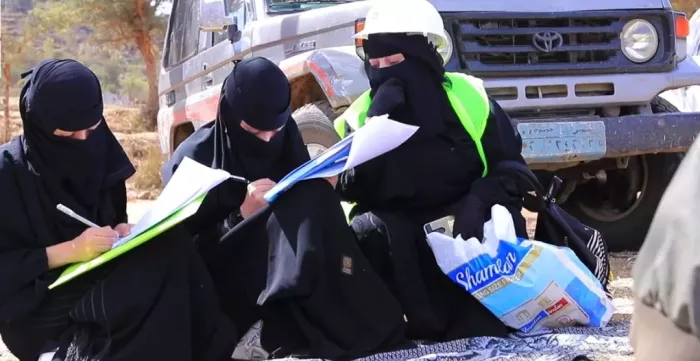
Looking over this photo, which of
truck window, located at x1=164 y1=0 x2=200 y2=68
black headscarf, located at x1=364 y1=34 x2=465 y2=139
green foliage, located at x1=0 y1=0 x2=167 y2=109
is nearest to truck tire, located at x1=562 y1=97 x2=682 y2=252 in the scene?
black headscarf, located at x1=364 y1=34 x2=465 y2=139

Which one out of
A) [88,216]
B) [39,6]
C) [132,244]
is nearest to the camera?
[132,244]

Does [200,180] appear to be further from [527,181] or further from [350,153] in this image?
[527,181]

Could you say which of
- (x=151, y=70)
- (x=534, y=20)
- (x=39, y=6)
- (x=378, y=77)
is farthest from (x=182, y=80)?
(x=39, y=6)

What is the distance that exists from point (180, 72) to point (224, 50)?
1.21m

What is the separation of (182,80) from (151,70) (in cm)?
1749

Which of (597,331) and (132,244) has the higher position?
(132,244)

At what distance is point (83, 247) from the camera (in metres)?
3.04

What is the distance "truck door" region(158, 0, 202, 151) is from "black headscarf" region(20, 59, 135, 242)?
3.07 m

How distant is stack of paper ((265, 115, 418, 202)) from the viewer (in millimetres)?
3150

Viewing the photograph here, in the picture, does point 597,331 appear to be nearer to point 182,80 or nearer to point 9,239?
point 9,239

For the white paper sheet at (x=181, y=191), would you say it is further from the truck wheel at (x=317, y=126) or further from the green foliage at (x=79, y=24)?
the green foliage at (x=79, y=24)

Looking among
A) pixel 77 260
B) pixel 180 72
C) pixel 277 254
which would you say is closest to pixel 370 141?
pixel 277 254

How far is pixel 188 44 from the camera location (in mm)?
6988

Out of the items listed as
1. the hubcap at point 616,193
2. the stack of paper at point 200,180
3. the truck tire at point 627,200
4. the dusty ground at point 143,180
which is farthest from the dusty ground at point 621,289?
the stack of paper at point 200,180
